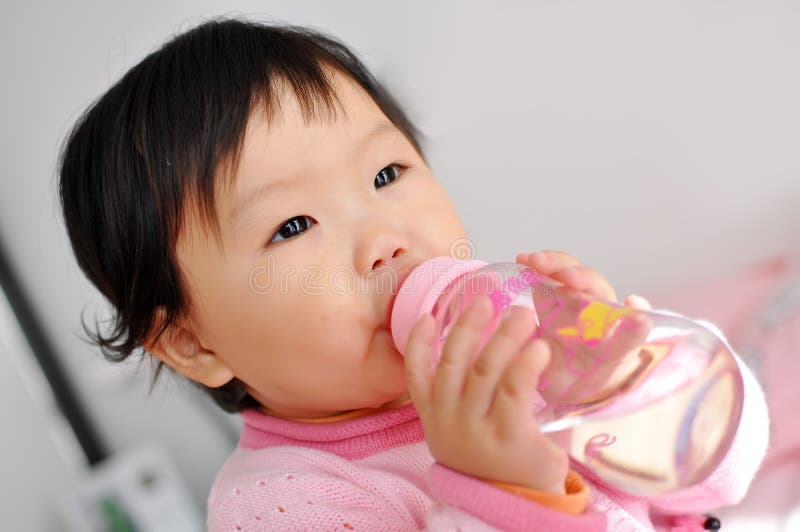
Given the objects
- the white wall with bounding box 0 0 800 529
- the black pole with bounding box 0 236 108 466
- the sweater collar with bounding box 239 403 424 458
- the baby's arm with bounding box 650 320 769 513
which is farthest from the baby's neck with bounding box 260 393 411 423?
the black pole with bounding box 0 236 108 466

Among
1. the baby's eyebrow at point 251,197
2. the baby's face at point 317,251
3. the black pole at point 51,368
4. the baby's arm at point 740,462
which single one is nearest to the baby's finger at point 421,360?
the baby's face at point 317,251

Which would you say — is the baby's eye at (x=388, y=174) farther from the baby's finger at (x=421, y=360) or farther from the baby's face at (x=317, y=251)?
the baby's finger at (x=421, y=360)

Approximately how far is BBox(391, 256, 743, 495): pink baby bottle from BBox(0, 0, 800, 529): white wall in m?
0.72

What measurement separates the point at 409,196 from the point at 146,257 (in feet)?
0.89

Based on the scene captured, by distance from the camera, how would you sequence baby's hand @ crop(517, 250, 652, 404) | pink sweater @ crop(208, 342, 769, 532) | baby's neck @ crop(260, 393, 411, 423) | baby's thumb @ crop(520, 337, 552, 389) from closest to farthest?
baby's thumb @ crop(520, 337, 552, 389)
baby's hand @ crop(517, 250, 652, 404)
pink sweater @ crop(208, 342, 769, 532)
baby's neck @ crop(260, 393, 411, 423)

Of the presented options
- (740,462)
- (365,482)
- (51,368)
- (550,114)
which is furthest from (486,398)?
(51,368)

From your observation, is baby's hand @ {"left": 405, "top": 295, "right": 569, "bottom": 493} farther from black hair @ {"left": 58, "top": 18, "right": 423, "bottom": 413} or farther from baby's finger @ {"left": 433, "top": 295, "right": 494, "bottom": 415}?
black hair @ {"left": 58, "top": 18, "right": 423, "bottom": 413}

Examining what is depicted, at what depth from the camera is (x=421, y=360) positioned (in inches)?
22.8

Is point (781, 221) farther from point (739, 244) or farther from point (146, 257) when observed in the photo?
point (146, 257)

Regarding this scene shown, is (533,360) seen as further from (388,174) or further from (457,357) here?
(388,174)

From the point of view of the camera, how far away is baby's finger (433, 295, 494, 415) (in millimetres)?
556

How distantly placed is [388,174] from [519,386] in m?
0.32

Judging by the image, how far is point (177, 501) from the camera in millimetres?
1464

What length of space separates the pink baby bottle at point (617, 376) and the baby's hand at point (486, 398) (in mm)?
35
